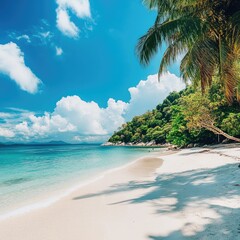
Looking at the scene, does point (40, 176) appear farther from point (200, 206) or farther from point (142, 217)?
point (200, 206)

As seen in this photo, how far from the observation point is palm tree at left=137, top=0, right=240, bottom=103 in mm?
7316

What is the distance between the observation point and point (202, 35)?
7.71 meters

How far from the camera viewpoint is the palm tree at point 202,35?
7316 millimetres

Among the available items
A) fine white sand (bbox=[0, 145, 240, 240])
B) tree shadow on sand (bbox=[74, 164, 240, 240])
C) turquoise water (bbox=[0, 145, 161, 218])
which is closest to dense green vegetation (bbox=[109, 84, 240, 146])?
turquoise water (bbox=[0, 145, 161, 218])

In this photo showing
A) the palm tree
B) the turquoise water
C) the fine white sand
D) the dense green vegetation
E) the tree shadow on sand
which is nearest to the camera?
the tree shadow on sand

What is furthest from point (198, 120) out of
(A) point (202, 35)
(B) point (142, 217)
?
(B) point (142, 217)

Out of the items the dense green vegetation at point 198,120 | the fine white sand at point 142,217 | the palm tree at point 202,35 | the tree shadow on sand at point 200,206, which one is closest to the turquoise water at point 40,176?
the fine white sand at point 142,217

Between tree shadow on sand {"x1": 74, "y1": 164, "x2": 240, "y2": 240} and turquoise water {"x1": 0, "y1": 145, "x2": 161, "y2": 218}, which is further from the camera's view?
turquoise water {"x1": 0, "y1": 145, "x2": 161, "y2": 218}

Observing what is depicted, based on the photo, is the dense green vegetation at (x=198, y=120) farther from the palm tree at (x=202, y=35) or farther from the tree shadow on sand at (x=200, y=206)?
the tree shadow on sand at (x=200, y=206)

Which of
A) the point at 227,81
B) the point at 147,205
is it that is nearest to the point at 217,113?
the point at 227,81

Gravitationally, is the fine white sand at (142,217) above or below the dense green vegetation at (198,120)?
below

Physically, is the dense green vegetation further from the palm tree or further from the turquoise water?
the palm tree

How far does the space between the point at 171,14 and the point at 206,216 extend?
23.1ft

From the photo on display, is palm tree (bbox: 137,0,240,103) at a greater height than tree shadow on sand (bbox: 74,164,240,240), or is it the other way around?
palm tree (bbox: 137,0,240,103)
